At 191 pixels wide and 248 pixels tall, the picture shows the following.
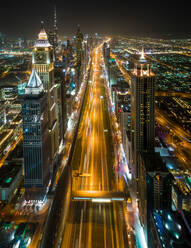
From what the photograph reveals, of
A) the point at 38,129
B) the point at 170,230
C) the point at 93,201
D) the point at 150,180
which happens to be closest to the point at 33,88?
the point at 38,129

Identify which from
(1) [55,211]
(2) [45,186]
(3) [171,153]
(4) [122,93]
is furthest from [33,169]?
(4) [122,93]

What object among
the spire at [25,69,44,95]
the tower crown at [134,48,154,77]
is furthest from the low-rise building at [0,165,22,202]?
the tower crown at [134,48,154,77]

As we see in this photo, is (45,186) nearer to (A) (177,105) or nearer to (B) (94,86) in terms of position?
(A) (177,105)

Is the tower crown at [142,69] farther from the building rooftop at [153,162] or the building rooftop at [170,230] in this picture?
the building rooftop at [170,230]

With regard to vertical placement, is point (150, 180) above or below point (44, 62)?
below

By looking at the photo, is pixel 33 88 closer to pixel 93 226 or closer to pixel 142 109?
pixel 142 109

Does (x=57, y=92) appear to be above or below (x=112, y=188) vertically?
above
